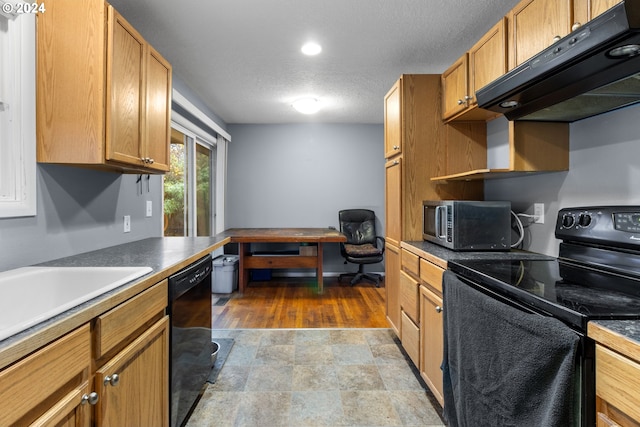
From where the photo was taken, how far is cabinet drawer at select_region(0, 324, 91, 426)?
599mm

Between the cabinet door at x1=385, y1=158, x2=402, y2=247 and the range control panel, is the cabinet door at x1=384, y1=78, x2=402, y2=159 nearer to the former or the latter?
the cabinet door at x1=385, y1=158, x2=402, y2=247

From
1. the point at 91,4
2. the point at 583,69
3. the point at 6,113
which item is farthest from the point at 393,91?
the point at 6,113

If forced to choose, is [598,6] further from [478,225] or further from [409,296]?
[409,296]

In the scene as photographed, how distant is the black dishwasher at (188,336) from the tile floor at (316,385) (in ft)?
0.71

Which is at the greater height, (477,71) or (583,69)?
(477,71)

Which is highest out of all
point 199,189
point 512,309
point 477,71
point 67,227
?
point 477,71

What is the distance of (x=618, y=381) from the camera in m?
0.67

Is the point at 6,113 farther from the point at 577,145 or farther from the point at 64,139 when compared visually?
the point at 577,145

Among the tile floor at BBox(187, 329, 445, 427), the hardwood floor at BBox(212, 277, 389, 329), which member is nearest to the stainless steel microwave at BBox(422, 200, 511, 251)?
the tile floor at BBox(187, 329, 445, 427)

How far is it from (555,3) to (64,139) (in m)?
2.27

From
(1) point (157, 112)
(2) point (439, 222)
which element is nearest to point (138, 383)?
(1) point (157, 112)

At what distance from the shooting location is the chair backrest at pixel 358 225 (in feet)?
14.8

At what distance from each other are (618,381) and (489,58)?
1.69 metres

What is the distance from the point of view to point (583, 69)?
1031 millimetres
